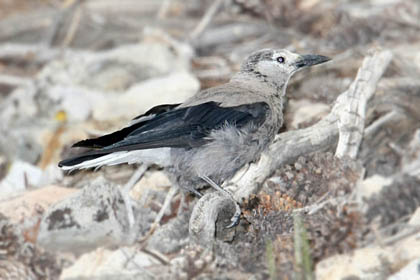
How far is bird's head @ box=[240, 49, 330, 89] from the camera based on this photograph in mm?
5074

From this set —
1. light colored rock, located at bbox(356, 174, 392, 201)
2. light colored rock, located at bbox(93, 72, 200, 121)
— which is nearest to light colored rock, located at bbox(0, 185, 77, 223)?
light colored rock, located at bbox(93, 72, 200, 121)

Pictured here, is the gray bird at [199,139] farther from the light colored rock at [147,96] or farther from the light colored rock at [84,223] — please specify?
the light colored rock at [147,96]

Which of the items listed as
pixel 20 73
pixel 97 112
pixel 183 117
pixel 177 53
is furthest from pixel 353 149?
pixel 20 73

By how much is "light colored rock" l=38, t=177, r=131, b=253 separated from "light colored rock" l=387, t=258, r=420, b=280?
1.87m

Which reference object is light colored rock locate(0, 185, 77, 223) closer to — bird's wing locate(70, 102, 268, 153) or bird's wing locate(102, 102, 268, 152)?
bird's wing locate(70, 102, 268, 153)

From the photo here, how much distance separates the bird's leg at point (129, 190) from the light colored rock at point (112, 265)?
45cm

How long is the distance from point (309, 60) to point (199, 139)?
1266mm

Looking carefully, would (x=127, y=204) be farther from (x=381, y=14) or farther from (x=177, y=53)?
(x=381, y=14)

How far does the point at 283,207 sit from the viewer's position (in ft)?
13.5

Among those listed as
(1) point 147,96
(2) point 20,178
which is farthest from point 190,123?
(1) point 147,96

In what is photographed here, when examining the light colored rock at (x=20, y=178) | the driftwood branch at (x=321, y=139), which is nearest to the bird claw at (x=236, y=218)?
the driftwood branch at (x=321, y=139)

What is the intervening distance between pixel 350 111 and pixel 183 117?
1214 millimetres

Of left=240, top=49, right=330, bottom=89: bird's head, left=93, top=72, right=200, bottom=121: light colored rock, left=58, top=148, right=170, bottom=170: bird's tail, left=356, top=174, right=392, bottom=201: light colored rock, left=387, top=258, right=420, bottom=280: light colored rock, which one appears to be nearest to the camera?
left=387, top=258, right=420, bottom=280: light colored rock

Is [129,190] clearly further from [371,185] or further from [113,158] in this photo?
[371,185]
